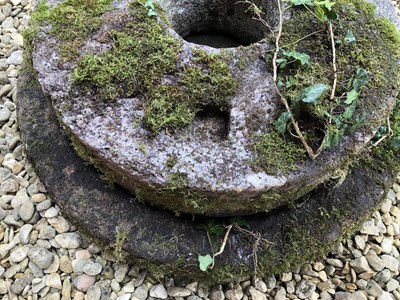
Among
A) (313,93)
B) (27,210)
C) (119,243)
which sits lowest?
(27,210)

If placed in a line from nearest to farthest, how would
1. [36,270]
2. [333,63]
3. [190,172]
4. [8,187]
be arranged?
[190,172]
[333,63]
[36,270]
[8,187]

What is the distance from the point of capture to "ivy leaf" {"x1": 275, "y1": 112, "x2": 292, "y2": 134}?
203 centimetres

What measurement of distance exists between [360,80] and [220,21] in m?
1.01

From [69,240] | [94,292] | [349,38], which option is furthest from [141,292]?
[349,38]

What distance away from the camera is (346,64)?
2.27m

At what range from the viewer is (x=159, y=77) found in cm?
218

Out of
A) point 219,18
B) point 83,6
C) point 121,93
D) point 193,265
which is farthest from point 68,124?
point 219,18

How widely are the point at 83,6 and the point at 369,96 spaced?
4.56 feet

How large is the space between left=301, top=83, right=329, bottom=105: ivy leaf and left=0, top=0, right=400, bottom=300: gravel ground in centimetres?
97

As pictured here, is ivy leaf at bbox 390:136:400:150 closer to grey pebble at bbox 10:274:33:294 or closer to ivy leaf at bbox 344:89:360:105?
ivy leaf at bbox 344:89:360:105

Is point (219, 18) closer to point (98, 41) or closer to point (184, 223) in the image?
point (98, 41)

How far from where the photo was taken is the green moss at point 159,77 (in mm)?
2102

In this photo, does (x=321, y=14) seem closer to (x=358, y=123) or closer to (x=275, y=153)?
(x=358, y=123)

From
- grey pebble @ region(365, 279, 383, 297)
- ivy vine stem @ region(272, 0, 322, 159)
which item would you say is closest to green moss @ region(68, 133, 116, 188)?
ivy vine stem @ region(272, 0, 322, 159)
